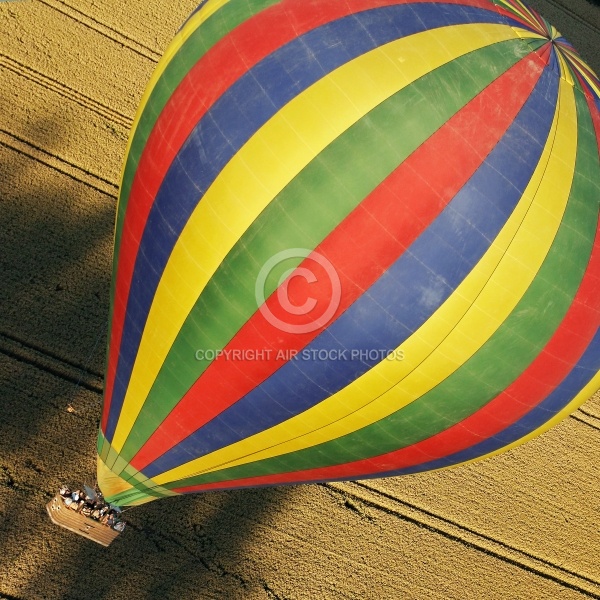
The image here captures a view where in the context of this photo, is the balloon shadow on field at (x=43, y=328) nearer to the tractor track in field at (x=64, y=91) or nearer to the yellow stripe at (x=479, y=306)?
the tractor track in field at (x=64, y=91)

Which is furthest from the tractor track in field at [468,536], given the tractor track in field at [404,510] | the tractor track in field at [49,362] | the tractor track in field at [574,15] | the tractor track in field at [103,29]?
the tractor track in field at [574,15]

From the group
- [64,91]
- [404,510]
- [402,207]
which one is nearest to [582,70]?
[402,207]

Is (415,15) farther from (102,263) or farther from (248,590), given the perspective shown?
(248,590)

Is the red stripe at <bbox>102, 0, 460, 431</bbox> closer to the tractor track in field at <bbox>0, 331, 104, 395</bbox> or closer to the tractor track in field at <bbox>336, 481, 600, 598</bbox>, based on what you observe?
the tractor track in field at <bbox>0, 331, 104, 395</bbox>

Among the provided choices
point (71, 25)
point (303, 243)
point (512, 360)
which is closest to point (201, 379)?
point (303, 243)

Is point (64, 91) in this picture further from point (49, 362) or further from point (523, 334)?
point (523, 334)

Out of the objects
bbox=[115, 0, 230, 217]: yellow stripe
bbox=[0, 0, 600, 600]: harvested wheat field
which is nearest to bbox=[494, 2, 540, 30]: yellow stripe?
bbox=[115, 0, 230, 217]: yellow stripe
